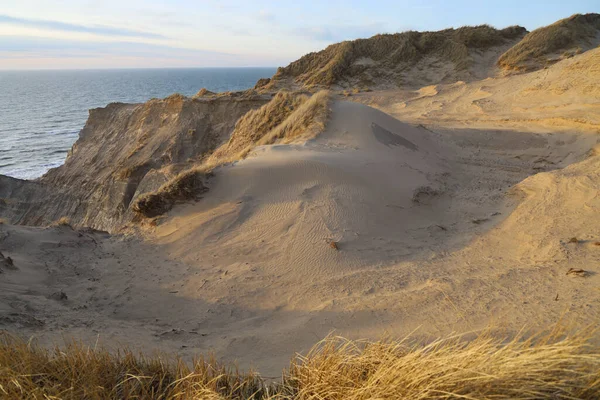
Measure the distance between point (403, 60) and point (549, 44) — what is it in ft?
25.0

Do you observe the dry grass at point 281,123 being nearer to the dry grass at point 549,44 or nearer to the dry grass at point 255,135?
the dry grass at point 255,135

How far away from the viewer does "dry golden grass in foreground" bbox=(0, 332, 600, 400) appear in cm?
210

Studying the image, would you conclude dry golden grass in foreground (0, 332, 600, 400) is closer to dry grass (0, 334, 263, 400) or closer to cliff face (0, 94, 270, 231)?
dry grass (0, 334, 263, 400)

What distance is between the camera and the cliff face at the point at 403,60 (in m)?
23.2

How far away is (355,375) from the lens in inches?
98.0

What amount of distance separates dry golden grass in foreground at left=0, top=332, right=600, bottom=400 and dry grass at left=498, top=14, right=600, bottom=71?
22411mm

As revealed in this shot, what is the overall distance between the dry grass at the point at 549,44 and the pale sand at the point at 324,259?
14175 millimetres

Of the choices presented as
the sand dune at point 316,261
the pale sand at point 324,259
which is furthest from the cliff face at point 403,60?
the sand dune at point 316,261

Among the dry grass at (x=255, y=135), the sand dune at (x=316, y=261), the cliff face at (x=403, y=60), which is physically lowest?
the sand dune at (x=316, y=261)

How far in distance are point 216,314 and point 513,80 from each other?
17528 millimetres

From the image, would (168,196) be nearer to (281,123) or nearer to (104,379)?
(281,123)

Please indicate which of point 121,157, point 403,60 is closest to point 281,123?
point 121,157

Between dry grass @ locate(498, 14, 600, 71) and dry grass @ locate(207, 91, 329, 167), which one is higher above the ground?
dry grass @ locate(498, 14, 600, 71)

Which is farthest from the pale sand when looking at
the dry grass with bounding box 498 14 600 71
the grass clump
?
the dry grass with bounding box 498 14 600 71
